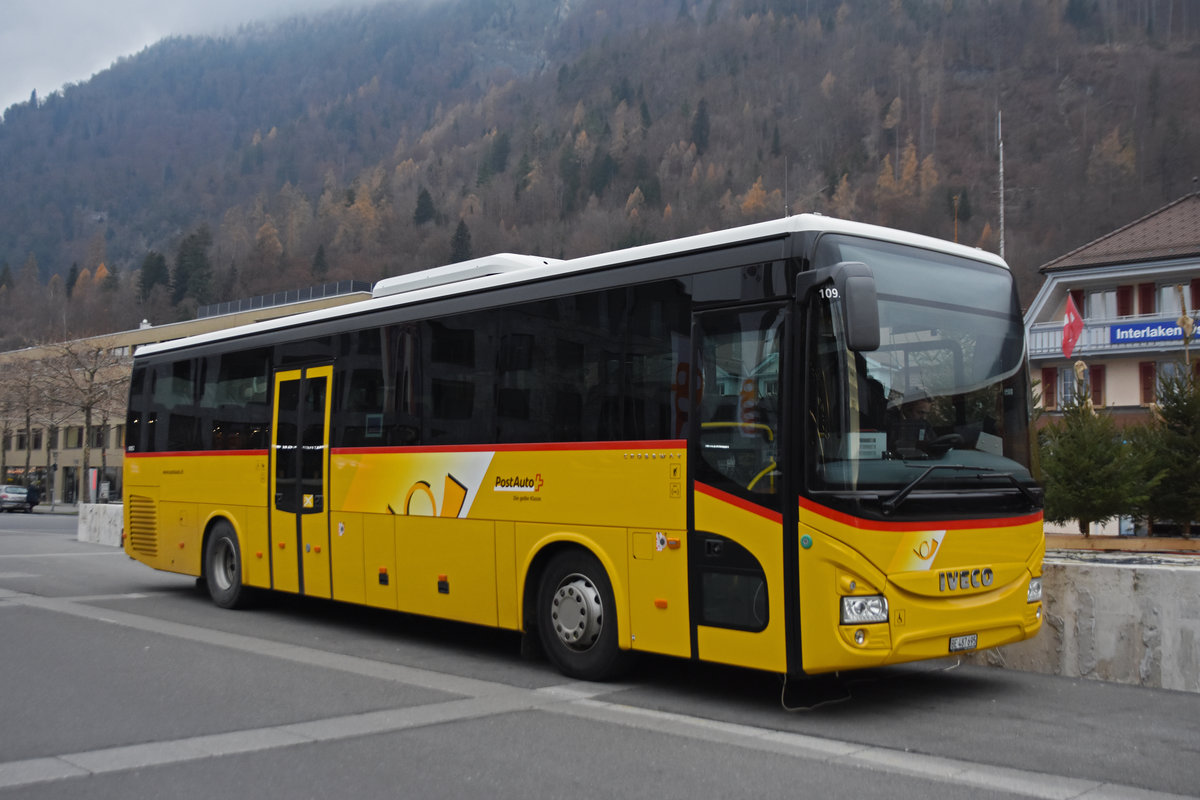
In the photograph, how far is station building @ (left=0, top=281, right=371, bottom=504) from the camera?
6438 centimetres

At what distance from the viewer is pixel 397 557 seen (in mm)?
10688

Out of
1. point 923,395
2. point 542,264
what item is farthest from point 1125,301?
point 923,395

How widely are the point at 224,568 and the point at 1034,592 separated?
9346mm

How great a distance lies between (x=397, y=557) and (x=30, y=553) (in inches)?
597

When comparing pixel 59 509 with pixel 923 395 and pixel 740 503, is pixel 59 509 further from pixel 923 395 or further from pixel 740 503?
pixel 923 395

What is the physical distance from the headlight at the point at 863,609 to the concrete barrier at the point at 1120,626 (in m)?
2.96

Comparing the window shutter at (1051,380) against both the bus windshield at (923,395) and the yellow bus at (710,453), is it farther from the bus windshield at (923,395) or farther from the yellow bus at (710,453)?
the bus windshield at (923,395)

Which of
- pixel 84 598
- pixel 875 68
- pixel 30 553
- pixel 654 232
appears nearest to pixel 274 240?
pixel 654 232

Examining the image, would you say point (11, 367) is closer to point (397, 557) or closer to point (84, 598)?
point (84, 598)

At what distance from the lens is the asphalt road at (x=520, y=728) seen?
235 inches

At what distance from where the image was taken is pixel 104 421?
56375 millimetres

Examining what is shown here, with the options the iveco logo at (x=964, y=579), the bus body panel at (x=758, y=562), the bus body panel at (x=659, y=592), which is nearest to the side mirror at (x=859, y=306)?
the bus body panel at (x=758, y=562)

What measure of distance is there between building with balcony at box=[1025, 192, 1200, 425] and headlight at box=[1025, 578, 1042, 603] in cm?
3880

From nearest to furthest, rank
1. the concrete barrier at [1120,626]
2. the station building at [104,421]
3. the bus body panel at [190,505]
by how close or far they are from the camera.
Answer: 1. the concrete barrier at [1120,626]
2. the bus body panel at [190,505]
3. the station building at [104,421]
